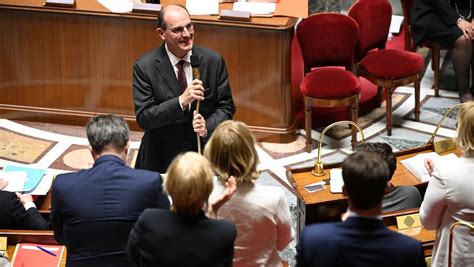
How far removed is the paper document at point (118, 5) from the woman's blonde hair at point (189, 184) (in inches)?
160

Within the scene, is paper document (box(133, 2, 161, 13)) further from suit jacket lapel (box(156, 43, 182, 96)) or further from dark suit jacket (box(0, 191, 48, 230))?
dark suit jacket (box(0, 191, 48, 230))

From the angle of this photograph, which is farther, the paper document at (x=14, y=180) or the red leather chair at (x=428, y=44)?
the red leather chair at (x=428, y=44)

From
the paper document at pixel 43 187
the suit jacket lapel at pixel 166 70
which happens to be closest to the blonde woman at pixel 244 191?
the suit jacket lapel at pixel 166 70

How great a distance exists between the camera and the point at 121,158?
3510 mm

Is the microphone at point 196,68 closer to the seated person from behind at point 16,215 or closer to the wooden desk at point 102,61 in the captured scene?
the seated person from behind at point 16,215

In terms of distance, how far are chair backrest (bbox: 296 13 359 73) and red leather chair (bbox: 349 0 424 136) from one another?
0.71ft

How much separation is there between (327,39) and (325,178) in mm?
2322

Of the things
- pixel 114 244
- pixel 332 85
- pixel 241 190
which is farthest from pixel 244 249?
pixel 332 85

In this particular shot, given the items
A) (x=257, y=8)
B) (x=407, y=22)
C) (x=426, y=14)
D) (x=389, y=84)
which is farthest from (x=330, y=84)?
(x=407, y=22)

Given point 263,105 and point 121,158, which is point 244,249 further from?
point 263,105

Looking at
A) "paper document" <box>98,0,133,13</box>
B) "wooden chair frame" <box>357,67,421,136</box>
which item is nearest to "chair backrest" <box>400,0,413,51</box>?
"wooden chair frame" <box>357,67,421,136</box>

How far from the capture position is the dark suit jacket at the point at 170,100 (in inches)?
181

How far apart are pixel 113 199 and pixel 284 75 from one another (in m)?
3.56

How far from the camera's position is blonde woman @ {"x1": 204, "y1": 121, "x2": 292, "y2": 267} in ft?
11.3
